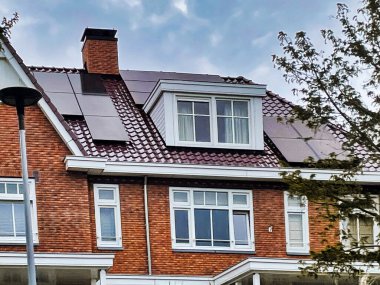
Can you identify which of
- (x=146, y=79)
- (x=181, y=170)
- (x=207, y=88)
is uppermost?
(x=146, y=79)

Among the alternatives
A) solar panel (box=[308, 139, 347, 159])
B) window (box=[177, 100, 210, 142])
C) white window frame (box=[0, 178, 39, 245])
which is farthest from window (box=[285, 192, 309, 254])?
white window frame (box=[0, 178, 39, 245])

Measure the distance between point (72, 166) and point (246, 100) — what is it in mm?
5948

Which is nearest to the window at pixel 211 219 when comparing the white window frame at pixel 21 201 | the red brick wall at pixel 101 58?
the white window frame at pixel 21 201

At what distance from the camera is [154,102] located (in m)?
31.3

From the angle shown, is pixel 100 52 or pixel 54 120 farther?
pixel 100 52

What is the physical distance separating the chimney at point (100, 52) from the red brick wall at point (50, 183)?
665 centimetres

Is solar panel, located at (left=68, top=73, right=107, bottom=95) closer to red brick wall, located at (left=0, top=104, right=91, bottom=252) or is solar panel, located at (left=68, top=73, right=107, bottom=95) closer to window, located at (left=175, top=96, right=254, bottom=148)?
window, located at (left=175, top=96, right=254, bottom=148)

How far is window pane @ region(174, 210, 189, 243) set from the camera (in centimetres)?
2944

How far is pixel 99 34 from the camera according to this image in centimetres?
3509

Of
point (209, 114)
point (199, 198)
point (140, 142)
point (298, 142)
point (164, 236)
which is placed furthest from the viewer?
point (298, 142)

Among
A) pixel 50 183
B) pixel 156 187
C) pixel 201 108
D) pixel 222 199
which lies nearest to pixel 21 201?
pixel 50 183

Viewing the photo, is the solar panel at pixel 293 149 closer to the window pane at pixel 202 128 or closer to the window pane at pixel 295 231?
the window pane at pixel 295 231

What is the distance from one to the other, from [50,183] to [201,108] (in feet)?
16.9

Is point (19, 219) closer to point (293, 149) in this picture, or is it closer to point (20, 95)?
point (293, 149)
